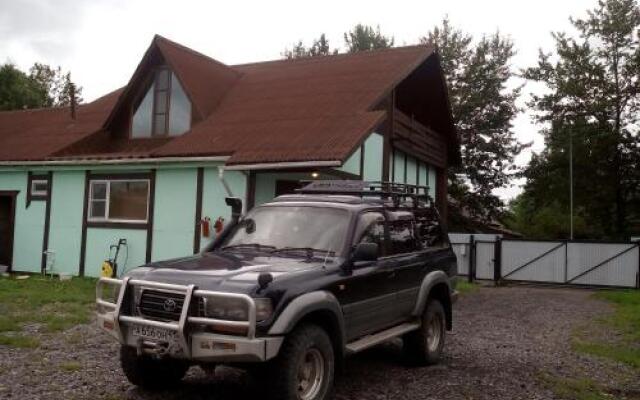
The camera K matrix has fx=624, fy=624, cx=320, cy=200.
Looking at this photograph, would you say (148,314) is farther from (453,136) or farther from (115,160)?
(453,136)

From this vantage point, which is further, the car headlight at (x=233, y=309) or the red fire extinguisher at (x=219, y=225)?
the red fire extinguisher at (x=219, y=225)

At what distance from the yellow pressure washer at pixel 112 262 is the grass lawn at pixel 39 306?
1.45 feet

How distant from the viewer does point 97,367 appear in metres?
6.93

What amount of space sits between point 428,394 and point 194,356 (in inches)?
102

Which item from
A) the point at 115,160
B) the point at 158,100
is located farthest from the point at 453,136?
the point at 115,160

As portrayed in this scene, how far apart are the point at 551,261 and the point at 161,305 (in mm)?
16481

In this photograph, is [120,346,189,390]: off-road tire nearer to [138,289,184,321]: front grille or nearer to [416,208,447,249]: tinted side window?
[138,289,184,321]: front grille

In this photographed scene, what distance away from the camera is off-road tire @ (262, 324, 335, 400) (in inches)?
199

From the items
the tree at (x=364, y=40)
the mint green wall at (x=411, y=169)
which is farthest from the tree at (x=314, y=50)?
the mint green wall at (x=411, y=169)

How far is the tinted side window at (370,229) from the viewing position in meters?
6.55

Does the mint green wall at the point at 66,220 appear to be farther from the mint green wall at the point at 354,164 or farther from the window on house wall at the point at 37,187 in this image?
the mint green wall at the point at 354,164

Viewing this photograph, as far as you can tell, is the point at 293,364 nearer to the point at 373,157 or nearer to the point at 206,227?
the point at 206,227

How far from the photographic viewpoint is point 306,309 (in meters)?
5.27

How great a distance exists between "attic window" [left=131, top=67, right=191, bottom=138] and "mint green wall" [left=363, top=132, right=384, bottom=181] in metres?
4.88
